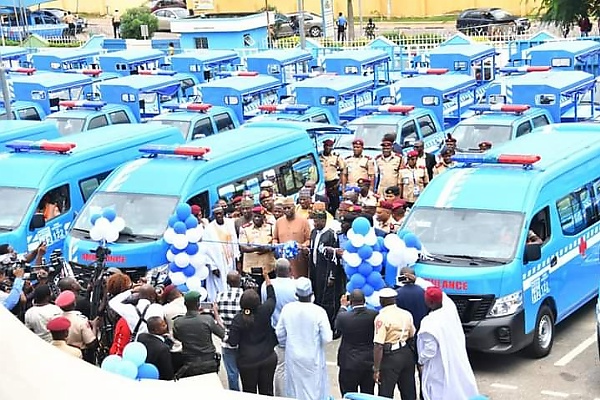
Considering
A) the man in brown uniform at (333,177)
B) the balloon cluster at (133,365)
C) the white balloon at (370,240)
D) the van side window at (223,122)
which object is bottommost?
the man in brown uniform at (333,177)

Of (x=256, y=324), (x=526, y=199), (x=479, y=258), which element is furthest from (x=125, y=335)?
(x=526, y=199)

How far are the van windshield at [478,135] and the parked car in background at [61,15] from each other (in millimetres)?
33182

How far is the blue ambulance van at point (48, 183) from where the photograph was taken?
44.3ft

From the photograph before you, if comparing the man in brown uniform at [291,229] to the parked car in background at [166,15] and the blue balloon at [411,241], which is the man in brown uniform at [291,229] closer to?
the blue balloon at [411,241]

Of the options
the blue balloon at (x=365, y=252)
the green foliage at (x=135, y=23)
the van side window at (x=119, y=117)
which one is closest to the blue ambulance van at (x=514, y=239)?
the blue balloon at (x=365, y=252)

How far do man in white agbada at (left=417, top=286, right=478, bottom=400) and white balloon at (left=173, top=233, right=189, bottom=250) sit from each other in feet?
10.00

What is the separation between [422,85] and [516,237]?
33.4 ft

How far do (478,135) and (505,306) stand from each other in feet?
24.9

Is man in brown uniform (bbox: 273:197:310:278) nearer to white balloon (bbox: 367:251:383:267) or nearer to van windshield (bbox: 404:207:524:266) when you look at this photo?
van windshield (bbox: 404:207:524:266)

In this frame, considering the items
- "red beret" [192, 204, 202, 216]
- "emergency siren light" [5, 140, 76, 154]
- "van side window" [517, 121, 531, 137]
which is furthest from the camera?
"van side window" [517, 121, 531, 137]

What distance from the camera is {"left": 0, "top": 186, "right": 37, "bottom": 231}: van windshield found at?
1348cm

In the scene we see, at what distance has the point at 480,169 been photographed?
1167cm

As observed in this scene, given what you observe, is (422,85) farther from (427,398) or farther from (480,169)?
(427,398)

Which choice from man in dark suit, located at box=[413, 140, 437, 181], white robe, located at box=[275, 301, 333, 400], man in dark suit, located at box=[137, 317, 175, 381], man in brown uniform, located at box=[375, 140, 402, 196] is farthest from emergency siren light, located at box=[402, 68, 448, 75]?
man in dark suit, located at box=[137, 317, 175, 381]
